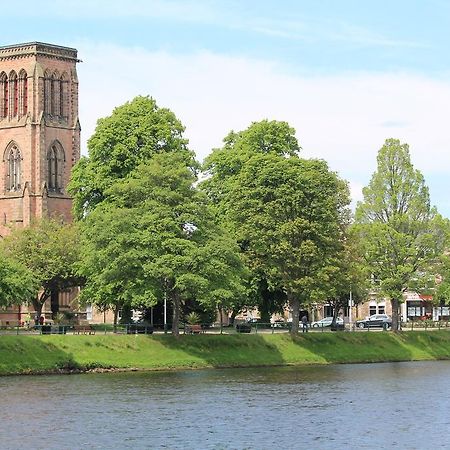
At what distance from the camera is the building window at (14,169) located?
514 feet

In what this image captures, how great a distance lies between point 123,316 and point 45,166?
40681 millimetres

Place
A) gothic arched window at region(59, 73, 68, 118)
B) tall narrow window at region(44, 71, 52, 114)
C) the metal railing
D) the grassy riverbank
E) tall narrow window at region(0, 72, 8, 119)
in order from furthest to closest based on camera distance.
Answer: gothic arched window at region(59, 73, 68, 118) → tall narrow window at region(0, 72, 8, 119) → tall narrow window at region(44, 71, 52, 114) → the metal railing → the grassy riverbank

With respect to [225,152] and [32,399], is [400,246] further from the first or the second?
[32,399]

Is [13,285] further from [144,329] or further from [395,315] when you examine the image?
[395,315]

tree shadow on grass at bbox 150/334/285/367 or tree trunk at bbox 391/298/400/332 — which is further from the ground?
tree trunk at bbox 391/298/400/332

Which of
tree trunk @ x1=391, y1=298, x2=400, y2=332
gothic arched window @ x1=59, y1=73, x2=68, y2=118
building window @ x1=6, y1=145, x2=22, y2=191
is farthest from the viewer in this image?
gothic arched window @ x1=59, y1=73, x2=68, y2=118

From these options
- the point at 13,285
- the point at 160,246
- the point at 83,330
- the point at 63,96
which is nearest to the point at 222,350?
the point at 160,246

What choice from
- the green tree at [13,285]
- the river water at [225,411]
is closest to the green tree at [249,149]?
the green tree at [13,285]

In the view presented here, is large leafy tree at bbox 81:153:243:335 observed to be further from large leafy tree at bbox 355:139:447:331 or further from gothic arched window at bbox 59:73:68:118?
gothic arched window at bbox 59:73:68:118

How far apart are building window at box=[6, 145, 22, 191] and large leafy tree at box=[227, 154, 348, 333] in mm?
46747

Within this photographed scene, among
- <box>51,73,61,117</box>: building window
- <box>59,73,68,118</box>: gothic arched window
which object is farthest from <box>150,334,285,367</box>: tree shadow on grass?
<box>59,73,68,118</box>: gothic arched window

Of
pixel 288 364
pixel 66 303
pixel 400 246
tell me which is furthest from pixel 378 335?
pixel 66 303

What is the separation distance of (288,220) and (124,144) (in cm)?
1763

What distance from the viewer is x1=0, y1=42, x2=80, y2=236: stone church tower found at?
156 m
